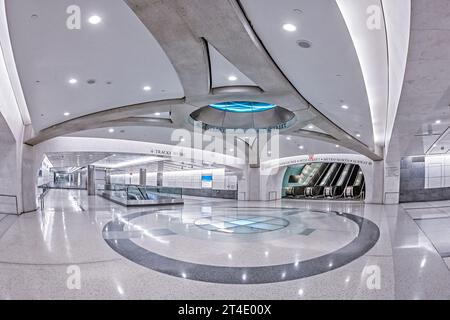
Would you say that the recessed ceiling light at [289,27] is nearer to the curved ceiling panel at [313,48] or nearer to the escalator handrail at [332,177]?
the curved ceiling panel at [313,48]

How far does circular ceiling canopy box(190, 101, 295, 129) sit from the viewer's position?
12289 mm

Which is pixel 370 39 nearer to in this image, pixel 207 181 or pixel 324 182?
pixel 207 181

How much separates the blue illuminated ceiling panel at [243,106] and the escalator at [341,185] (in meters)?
17.8

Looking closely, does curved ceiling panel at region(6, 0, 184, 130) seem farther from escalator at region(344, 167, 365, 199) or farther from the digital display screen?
escalator at region(344, 167, 365, 199)

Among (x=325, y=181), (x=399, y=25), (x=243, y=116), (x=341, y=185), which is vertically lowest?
(x=341, y=185)

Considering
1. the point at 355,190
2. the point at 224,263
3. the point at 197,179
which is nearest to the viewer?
the point at 224,263

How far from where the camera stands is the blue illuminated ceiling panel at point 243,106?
1216 cm

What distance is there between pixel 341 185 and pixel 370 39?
25.7 meters

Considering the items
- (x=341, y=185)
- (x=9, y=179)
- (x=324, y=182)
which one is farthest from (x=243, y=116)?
(x=324, y=182)

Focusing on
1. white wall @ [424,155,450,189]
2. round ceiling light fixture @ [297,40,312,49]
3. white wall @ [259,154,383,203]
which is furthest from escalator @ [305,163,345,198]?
round ceiling light fixture @ [297,40,312,49]

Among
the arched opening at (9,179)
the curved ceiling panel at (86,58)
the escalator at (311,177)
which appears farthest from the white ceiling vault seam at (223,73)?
the escalator at (311,177)

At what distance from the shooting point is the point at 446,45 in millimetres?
3730

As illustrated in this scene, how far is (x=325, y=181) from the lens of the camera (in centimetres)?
3047
